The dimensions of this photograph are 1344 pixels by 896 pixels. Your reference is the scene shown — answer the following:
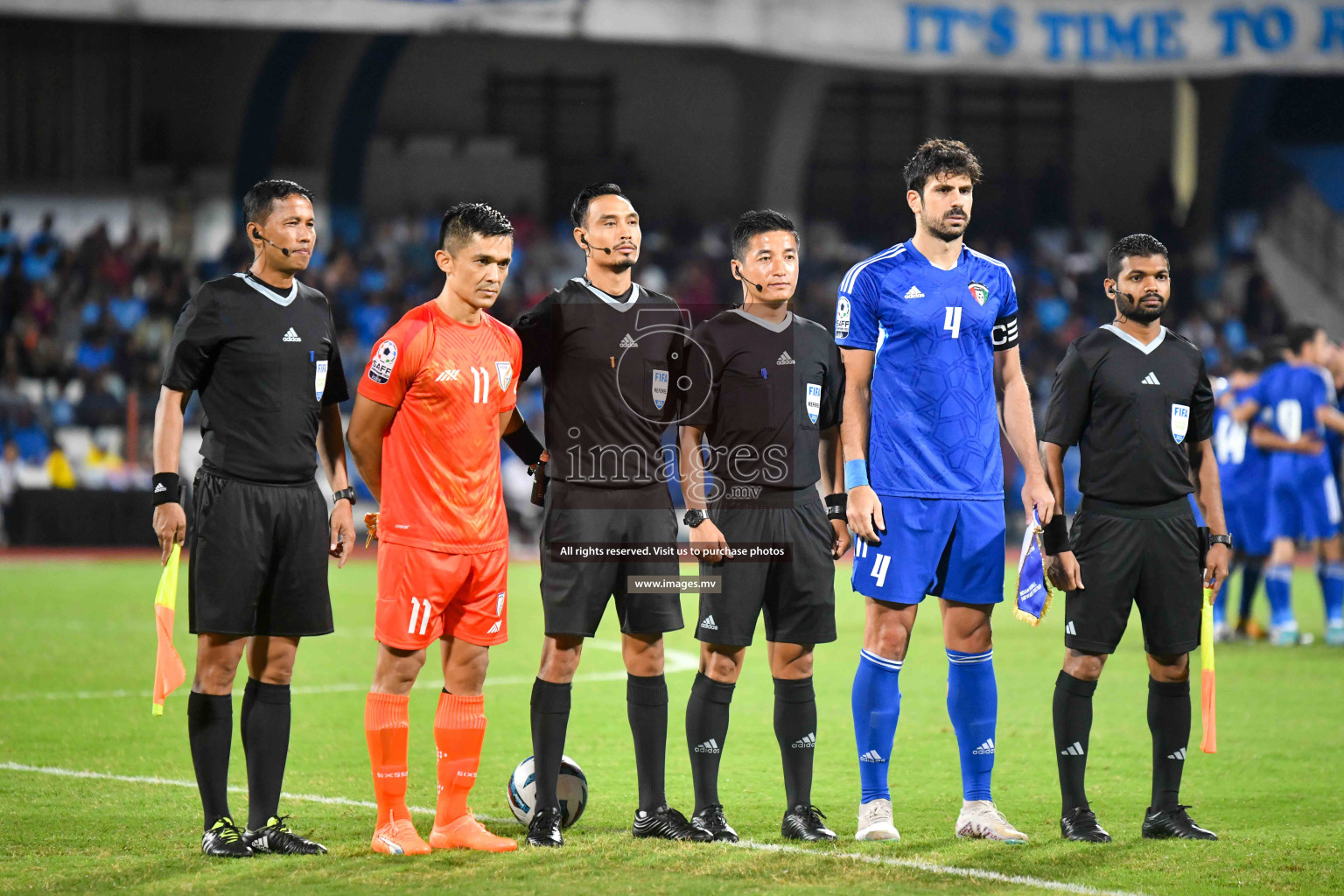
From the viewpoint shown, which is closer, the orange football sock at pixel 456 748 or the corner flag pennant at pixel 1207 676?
the orange football sock at pixel 456 748

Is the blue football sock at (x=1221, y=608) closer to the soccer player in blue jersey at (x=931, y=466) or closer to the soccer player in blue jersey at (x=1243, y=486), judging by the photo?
the soccer player in blue jersey at (x=1243, y=486)

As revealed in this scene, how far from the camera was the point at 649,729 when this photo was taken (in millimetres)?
5891

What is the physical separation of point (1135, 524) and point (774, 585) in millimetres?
1445

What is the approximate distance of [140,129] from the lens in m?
25.8

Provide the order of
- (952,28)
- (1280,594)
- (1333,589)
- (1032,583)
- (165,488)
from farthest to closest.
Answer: (952,28)
(1333,589)
(1280,594)
(1032,583)
(165,488)

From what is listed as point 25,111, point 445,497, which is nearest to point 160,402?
point 445,497

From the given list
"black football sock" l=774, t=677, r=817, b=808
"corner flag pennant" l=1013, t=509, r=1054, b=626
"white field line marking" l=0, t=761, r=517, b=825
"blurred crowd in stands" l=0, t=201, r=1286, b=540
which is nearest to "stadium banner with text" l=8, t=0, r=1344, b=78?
"blurred crowd in stands" l=0, t=201, r=1286, b=540

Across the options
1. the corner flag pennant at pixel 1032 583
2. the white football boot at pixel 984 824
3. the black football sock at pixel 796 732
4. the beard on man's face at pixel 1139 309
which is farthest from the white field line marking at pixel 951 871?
the beard on man's face at pixel 1139 309

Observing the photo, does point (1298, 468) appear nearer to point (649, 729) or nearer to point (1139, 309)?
point (1139, 309)

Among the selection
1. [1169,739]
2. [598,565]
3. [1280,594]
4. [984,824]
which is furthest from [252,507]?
[1280,594]

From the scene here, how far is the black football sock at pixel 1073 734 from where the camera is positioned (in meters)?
5.89

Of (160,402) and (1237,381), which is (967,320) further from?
(1237,381)

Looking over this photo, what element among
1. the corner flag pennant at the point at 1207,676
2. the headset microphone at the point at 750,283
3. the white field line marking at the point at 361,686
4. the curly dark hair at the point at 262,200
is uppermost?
the curly dark hair at the point at 262,200

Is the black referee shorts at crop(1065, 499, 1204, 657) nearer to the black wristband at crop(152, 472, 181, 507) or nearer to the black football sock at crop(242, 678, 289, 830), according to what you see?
the black football sock at crop(242, 678, 289, 830)
